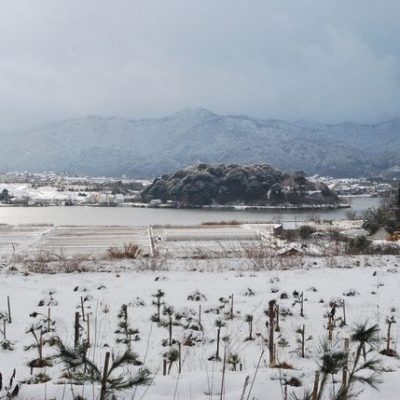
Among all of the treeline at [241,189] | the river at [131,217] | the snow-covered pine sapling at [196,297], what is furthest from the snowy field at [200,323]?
the treeline at [241,189]

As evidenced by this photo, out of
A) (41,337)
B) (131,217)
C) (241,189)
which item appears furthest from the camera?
(241,189)

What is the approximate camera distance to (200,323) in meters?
6.08

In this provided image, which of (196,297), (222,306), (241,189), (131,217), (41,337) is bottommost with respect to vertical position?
(131,217)

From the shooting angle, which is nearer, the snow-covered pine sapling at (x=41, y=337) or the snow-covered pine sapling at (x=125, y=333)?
the snow-covered pine sapling at (x=41, y=337)

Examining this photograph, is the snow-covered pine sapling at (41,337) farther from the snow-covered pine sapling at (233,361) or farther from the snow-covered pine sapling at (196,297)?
the snow-covered pine sapling at (196,297)

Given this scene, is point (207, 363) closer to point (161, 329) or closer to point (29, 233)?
point (161, 329)

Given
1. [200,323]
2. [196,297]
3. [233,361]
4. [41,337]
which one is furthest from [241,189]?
[233,361]

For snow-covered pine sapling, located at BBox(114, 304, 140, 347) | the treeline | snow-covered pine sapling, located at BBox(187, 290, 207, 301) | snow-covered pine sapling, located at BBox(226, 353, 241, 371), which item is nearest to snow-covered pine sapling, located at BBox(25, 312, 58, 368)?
snow-covered pine sapling, located at BBox(114, 304, 140, 347)

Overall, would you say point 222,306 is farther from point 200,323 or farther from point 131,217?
point 131,217

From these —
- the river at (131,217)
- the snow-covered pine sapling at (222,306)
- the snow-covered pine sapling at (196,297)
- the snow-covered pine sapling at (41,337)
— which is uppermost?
the snow-covered pine sapling at (41,337)

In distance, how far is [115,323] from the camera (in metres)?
6.60

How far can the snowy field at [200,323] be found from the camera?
3340 mm

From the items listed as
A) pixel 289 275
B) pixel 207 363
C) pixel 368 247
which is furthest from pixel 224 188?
pixel 207 363

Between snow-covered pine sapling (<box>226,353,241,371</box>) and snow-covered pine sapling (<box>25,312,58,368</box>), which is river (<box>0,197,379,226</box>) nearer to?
snow-covered pine sapling (<box>25,312,58,368</box>)
